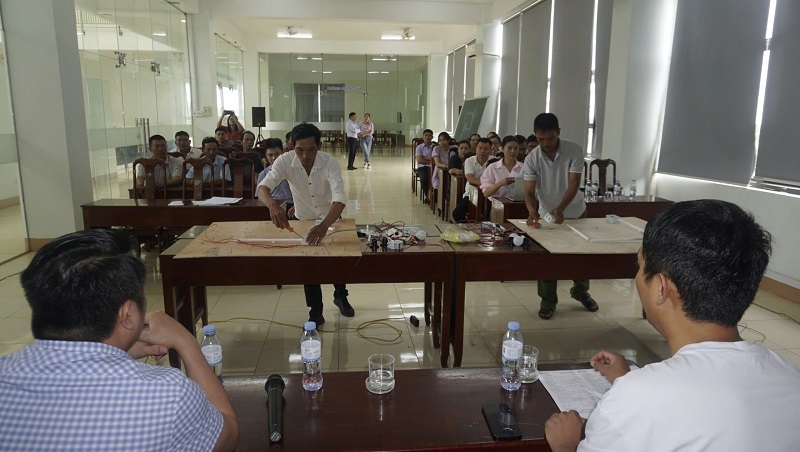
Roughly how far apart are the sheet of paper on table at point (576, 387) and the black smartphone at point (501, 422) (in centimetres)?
17

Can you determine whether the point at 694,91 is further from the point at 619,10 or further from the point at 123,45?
the point at 123,45

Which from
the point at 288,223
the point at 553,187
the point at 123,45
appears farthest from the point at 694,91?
the point at 123,45

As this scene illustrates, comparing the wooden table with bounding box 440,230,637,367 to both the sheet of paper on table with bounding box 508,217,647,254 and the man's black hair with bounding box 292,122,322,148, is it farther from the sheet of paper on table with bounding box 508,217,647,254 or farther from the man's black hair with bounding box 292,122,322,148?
the man's black hair with bounding box 292,122,322,148

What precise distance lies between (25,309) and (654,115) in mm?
6459

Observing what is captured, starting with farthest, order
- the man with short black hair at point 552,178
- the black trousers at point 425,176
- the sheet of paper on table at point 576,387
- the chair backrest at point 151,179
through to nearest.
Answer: the black trousers at point 425,176
the chair backrest at point 151,179
the man with short black hair at point 552,178
the sheet of paper on table at point 576,387

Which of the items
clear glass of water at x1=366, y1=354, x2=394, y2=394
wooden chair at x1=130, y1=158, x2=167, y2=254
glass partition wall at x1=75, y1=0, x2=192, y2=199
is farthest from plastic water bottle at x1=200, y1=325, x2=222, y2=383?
glass partition wall at x1=75, y1=0, x2=192, y2=199

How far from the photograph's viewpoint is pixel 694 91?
550 cm

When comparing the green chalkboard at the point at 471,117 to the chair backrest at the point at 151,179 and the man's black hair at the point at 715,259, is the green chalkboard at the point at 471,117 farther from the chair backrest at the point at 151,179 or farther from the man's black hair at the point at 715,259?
the man's black hair at the point at 715,259

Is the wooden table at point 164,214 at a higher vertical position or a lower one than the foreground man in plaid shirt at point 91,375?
lower

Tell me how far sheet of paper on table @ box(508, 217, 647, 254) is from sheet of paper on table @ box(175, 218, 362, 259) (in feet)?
3.47

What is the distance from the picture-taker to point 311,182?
350cm

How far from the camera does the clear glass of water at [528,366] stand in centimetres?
165

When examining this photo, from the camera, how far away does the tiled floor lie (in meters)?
3.18

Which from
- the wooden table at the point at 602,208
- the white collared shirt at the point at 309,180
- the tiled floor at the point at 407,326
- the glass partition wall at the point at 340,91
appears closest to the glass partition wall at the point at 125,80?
the tiled floor at the point at 407,326
